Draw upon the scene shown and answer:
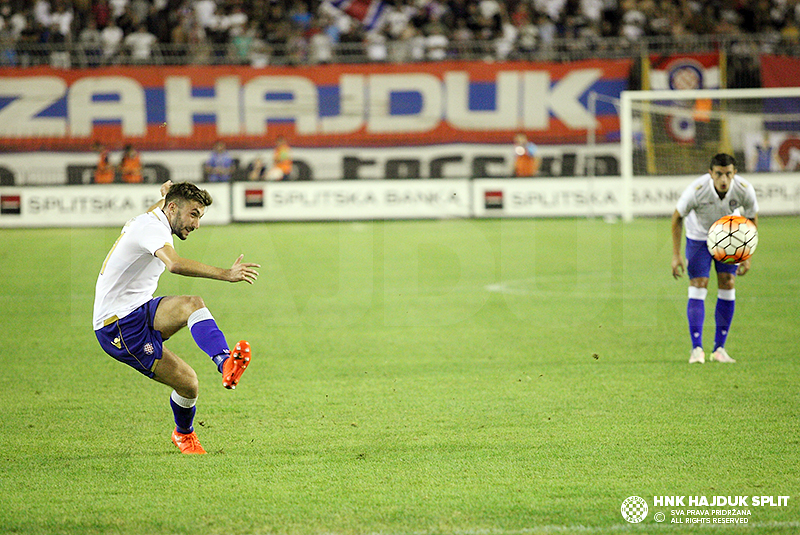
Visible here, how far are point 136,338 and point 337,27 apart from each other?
2571 cm

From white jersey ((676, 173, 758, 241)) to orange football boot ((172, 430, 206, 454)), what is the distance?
198 inches

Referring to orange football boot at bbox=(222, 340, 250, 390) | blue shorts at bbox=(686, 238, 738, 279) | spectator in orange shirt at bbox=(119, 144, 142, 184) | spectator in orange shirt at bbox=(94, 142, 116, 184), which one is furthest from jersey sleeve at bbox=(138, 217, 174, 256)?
spectator in orange shirt at bbox=(119, 144, 142, 184)

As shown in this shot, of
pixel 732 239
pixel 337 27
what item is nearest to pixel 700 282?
pixel 732 239

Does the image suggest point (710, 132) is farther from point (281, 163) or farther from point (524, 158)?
point (281, 163)

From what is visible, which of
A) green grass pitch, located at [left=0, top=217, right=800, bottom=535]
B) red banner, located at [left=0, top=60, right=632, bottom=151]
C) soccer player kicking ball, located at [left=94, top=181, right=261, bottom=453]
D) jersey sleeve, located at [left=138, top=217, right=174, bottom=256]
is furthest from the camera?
red banner, located at [left=0, top=60, right=632, bottom=151]

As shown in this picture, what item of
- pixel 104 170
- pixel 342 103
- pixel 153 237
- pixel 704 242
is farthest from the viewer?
pixel 342 103

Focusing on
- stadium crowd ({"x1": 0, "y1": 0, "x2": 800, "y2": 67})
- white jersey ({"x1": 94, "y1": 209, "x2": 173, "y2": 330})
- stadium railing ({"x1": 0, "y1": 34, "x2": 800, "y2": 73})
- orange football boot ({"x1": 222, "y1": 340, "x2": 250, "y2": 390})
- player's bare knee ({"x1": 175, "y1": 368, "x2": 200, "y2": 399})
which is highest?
stadium crowd ({"x1": 0, "y1": 0, "x2": 800, "y2": 67})

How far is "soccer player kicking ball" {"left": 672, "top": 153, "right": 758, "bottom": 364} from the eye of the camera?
8.35 metres

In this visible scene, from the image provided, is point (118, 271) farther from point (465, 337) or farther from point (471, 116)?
point (471, 116)

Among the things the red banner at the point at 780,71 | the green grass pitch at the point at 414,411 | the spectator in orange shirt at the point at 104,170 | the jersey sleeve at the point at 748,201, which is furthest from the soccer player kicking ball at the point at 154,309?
the red banner at the point at 780,71

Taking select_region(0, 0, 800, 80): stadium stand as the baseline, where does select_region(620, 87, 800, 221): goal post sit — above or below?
below

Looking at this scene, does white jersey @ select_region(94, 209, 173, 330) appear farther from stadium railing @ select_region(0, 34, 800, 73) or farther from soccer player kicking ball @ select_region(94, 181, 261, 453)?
stadium railing @ select_region(0, 34, 800, 73)

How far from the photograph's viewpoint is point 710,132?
91.3 feet

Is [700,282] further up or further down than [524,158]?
further down
